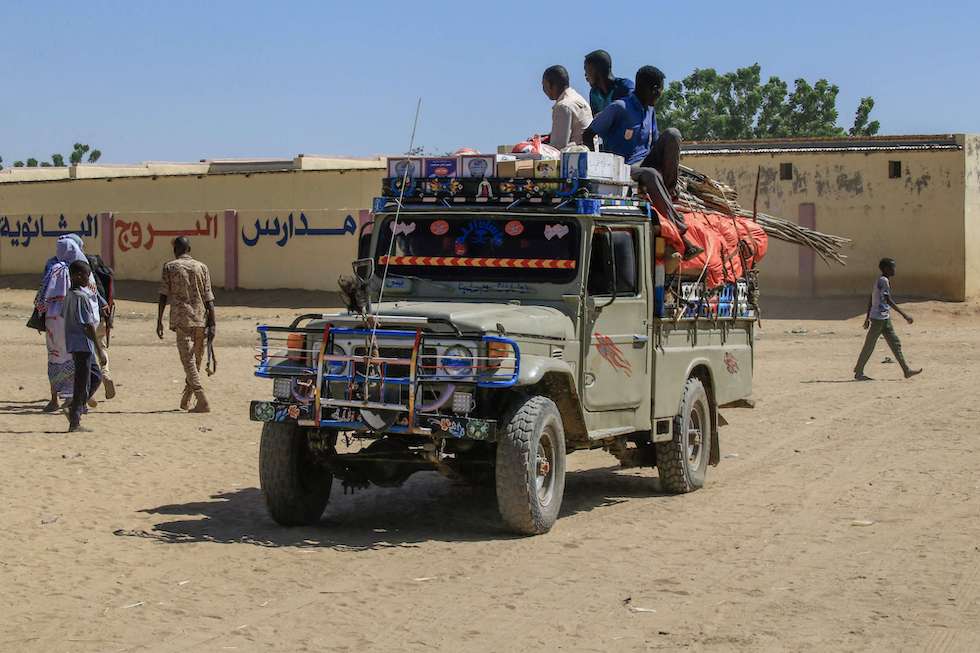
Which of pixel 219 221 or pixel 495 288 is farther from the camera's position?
pixel 219 221

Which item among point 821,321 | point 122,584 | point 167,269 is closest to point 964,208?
point 821,321

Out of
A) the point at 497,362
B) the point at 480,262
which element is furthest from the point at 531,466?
the point at 480,262

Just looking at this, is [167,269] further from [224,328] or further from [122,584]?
[224,328]

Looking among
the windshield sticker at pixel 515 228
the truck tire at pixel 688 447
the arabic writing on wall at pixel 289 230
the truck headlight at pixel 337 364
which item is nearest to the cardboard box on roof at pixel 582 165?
the windshield sticker at pixel 515 228

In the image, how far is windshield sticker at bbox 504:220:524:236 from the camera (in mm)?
9219

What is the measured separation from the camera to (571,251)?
359 inches

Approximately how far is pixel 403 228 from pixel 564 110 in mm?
1972

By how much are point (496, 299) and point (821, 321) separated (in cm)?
2109

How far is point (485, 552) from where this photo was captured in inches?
316

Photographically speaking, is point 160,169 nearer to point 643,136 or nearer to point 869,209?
point 869,209

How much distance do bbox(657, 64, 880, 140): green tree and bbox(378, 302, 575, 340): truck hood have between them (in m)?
55.4

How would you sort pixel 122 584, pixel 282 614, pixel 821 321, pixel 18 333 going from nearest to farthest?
pixel 282 614 < pixel 122 584 < pixel 18 333 < pixel 821 321

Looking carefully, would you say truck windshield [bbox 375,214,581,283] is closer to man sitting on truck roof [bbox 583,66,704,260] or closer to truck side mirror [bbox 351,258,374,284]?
truck side mirror [bbox 351,258,374,284]

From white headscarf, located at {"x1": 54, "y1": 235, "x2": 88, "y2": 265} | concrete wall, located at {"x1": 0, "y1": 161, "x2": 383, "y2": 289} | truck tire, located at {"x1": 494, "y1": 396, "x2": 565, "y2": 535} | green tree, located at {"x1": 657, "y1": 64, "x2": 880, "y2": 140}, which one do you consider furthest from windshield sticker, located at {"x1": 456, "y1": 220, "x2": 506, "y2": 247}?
green tree, located at {"x1": 657, "y1": 64, "x2": 880, "y2": 140}
